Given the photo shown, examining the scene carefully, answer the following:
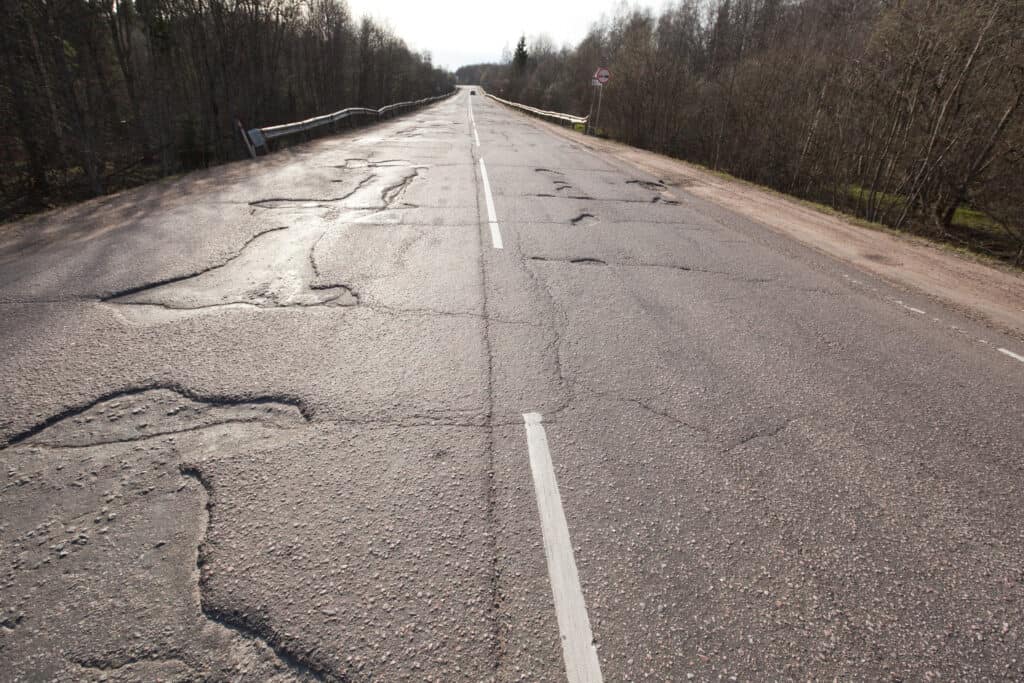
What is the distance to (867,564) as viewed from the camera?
2.14 metres

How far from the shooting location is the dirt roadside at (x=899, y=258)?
571 centimetres

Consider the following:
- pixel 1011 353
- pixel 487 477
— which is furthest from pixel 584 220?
pixel 487 477

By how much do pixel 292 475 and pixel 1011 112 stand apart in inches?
604

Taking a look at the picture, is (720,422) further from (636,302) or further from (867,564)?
(636,302)

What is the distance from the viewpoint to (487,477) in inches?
95.7

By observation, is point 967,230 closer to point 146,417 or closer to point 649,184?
point 649,184

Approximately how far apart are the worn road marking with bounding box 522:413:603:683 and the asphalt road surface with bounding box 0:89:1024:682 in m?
0.01

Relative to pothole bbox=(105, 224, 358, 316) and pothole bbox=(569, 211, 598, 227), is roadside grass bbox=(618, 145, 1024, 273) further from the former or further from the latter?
pothole bbox=(105, 224, 358, 316)

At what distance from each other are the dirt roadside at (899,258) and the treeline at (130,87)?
49.4 ft

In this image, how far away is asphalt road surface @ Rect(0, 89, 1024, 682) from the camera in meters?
1.73

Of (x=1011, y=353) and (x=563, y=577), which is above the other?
(x=1011, y=353)

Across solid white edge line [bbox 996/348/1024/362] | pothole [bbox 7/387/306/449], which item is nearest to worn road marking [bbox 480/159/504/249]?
pothole [bbox 7/387/306/449]

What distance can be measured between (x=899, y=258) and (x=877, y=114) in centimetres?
819

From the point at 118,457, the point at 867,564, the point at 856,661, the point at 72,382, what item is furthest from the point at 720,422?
the point at 72,382
